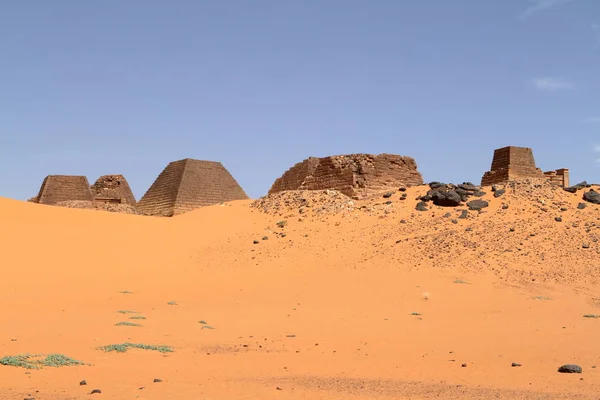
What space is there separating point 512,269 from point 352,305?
5.57 metres

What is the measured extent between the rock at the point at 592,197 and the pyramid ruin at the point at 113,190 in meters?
31.2

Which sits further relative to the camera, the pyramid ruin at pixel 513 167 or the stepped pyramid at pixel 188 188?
the stepped pyramid at pixel 188 188

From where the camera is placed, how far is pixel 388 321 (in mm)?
13242

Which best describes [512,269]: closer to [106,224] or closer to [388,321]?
[388,321]

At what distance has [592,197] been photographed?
22.9 m

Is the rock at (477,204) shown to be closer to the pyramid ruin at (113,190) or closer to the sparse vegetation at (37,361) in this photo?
the sparse vegetation at (37,361)

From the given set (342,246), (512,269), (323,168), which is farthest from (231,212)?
(512,269)

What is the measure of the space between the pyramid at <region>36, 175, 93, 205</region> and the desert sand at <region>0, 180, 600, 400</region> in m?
17.9

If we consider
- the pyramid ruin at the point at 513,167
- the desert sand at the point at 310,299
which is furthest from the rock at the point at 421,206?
the pyramid ruin at the point at 513,167

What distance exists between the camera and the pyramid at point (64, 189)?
42.4 meters

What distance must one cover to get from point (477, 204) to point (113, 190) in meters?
30.1

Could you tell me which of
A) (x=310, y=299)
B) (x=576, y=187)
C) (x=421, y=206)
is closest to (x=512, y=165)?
(x=576, y=187)

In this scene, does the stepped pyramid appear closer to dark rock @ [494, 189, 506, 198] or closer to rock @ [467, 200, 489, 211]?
rock @ [467, 200, 489, 211]

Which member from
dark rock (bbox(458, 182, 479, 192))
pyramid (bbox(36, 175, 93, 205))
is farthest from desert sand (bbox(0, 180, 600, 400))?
pyramid (bbox(36, 175, 93, 205))
